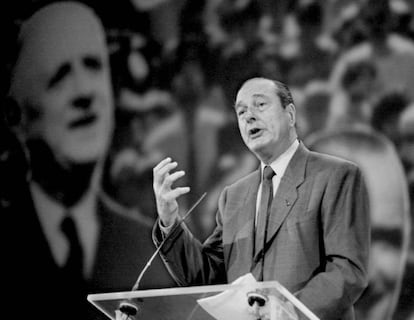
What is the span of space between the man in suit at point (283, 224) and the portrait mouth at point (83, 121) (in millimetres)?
1591

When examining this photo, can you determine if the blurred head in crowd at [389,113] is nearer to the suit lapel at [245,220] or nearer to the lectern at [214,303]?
the suit lapel at [245,220]

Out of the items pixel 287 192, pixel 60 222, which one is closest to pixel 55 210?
pixel 60 222

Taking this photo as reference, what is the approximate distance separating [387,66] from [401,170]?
0.54 metres

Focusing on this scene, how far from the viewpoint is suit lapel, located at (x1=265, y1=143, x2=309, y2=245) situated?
2432mm

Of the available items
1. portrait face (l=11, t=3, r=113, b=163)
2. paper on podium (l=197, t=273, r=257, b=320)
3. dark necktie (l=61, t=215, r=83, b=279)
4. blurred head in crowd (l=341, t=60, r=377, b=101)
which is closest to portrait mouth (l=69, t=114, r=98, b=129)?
portrait face (l=11, t=3, r=113, b=163)

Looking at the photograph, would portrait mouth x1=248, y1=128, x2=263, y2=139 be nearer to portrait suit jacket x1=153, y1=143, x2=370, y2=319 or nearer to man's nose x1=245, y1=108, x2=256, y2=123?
man's nose x1=245, y1=108, x2=256, y2=123

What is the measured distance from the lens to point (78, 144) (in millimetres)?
4180

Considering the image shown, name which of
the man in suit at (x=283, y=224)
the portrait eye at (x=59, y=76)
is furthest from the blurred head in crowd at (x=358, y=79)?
the portrait eye at (x=59, y=76)

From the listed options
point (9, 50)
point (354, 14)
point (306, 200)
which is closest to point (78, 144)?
point (9, 50)

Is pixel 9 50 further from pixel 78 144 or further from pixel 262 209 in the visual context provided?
pixel 262 209

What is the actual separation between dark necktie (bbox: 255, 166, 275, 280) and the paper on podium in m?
0.47

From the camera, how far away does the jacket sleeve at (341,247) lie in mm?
2174

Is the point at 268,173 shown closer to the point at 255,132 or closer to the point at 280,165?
the point at 280,165

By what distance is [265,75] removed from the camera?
3.86 m
